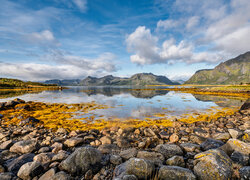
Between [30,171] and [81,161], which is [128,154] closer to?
[81,161]

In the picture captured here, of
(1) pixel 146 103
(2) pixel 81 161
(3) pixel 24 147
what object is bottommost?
(1) pixel 146 103

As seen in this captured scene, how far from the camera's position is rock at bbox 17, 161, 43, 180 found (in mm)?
5586

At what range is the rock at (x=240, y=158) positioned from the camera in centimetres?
622

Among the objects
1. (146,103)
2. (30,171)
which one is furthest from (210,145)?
(146,103)

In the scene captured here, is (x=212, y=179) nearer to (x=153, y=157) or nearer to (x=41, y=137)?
(x=153, y=157)

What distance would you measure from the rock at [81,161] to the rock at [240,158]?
7693mm

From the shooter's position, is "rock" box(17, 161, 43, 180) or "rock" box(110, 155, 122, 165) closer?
"rock" box(17, 161, 43, 180)

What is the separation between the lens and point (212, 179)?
200 inches

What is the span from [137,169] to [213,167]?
358 centimetres

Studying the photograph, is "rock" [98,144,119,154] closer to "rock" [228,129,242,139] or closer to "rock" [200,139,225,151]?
"rock" [200,139,225,151]

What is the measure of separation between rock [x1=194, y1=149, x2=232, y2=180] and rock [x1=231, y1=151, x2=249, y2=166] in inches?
42.2

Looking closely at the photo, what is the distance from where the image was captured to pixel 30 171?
5.70m

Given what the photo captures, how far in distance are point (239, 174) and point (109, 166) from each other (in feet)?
20.8

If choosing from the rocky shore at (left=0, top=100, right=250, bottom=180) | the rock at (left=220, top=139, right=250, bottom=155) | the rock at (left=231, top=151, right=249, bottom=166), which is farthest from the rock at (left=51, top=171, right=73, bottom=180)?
the rock at (left=220, top=139, right=250, bottom=155)
